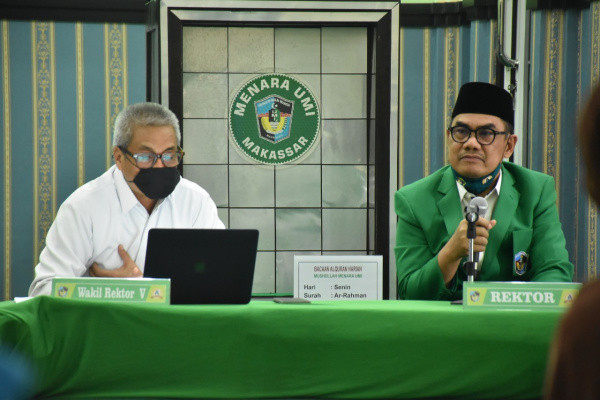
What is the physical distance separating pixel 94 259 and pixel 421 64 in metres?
2.57

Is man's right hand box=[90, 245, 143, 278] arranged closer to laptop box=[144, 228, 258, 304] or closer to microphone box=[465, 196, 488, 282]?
laptop box=[144, 228, 258, 304]

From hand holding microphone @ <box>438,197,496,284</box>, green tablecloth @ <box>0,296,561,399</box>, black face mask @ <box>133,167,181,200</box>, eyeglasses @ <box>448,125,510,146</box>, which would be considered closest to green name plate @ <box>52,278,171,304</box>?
green tablecloth @ <box>0,296,561,399</box>

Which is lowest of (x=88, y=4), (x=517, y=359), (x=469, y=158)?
(x=517, y=359)

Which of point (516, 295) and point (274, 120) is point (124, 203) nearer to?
point (516, 295)

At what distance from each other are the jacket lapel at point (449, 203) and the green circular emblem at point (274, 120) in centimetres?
221

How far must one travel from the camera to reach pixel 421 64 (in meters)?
4.39

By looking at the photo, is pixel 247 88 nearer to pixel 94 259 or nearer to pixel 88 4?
pixel 88 4

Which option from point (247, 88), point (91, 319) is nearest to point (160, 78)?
point (247, 88)

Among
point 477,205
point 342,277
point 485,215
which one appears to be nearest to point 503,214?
point 485,215

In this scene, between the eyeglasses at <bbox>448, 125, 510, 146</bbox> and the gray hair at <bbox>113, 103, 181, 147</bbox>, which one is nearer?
the eyeglasses at <bbox>448, 125, 510, 146</bbox>

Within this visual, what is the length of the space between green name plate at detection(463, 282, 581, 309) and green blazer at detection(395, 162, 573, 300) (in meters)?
0.44

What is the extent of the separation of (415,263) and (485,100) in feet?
1.65

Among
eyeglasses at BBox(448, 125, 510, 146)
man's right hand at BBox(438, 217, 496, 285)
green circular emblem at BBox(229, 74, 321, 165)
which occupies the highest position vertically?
green circular emblem at BBox(229, 74, 321, 165)

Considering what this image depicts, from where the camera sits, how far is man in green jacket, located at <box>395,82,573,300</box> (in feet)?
Answer: 6.92
